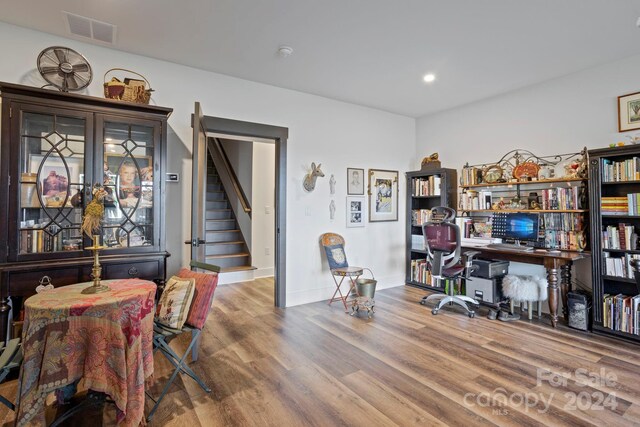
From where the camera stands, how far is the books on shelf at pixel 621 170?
3045 millimetres

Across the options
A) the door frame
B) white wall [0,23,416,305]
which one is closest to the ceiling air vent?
white wall [0,23,416,305]

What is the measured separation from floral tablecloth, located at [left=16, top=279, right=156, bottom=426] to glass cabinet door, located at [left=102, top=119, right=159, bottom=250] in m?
1.02

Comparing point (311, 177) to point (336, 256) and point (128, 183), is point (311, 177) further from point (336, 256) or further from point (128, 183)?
point (128, 183)

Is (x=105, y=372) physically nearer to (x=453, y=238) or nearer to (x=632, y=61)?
(x=453, y=238)

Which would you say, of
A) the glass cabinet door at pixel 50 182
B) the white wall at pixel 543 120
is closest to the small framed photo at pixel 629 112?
the white wall at pixel 543 120

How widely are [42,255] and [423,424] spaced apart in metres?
2.91

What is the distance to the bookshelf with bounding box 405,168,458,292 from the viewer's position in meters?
4.79

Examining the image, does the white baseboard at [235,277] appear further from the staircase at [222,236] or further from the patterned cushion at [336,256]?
the patterned cushion at [336,256]

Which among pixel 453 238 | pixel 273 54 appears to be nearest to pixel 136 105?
pixel 273 54

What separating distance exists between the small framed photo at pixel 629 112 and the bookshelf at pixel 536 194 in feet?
1.39

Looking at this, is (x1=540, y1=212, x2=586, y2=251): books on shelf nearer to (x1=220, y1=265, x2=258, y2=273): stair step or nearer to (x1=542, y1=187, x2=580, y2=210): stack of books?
(x1=542, y1=187, x2=580, y2=210): stack of books

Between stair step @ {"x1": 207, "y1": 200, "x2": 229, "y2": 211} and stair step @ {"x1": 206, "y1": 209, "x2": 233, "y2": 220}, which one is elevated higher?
stair step @ {"x1": 207, "y1": 200, "x2": 229, "y2": 211}

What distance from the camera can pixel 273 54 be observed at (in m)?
3.23

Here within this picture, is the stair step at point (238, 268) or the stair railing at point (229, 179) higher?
the stair railing at point (229, 179)
